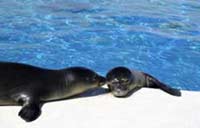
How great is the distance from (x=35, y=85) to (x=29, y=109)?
364mm

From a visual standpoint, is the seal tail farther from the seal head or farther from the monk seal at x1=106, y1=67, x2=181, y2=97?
the seal head

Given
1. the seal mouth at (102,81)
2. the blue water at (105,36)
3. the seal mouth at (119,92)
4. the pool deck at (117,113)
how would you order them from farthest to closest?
the blue water at (105,36)
the seal mouth at (102,81)
the seal mouth at (119,92)
the pool deck at (117,113)

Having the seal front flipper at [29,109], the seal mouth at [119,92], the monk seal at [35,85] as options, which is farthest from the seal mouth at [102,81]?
the seal front flipper at [29,109]

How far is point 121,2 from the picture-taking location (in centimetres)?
1388

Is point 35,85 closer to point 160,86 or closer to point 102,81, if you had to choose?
point 102,81

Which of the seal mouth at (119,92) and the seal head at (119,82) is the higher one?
the seal head at (119,82)

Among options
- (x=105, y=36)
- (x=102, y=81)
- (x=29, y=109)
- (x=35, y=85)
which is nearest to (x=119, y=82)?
(x=102, y=81)

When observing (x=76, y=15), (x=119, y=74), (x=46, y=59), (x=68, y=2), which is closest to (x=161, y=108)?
(x=119, y=74)

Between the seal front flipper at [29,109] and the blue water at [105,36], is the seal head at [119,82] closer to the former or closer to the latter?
the seal front flipper at [29,109]

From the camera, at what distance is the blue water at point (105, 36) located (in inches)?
352

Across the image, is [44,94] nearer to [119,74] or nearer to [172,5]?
[119,74]

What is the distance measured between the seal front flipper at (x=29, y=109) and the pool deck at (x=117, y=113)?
0.17 feet

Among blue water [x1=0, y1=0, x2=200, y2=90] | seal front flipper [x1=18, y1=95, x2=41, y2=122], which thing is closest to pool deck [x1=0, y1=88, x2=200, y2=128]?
seal front flipper [x1=18, y1=95, x2=41, y2=122]

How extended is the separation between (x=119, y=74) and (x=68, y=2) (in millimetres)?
8260
